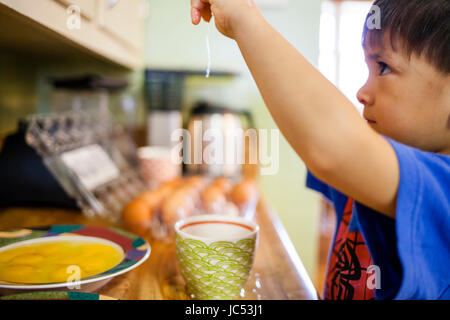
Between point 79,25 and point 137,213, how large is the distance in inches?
15.1

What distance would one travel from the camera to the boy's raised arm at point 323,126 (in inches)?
11.4

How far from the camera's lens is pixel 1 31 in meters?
0.71

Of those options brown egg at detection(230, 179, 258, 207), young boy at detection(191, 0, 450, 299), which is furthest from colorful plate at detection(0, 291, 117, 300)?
brown egg at detection(230, 179, 258, 207)

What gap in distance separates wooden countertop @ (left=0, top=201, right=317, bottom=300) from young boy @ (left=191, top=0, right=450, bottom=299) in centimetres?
12

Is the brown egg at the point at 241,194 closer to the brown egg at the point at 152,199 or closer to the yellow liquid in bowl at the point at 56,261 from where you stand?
the brown egg at the point at 152,199

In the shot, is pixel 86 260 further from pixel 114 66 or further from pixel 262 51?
pixel 114 66

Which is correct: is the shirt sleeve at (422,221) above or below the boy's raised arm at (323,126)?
below

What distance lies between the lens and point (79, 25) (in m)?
0.70

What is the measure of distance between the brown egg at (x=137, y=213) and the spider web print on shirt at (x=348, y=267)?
0.36 metres

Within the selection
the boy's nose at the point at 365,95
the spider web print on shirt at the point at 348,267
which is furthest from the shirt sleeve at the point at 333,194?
the boy's nose at the point at 365,95

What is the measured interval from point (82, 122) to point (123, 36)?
29 cm

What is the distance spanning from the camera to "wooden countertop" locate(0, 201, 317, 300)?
0.46 m

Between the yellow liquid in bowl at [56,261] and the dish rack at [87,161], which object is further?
the dish rack at [87,161]

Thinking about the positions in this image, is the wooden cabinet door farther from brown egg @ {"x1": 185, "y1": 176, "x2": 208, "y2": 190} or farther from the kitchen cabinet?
brown egg @ {"x1": 185, "y1": 176, "x2": 208, "y2": 190}
